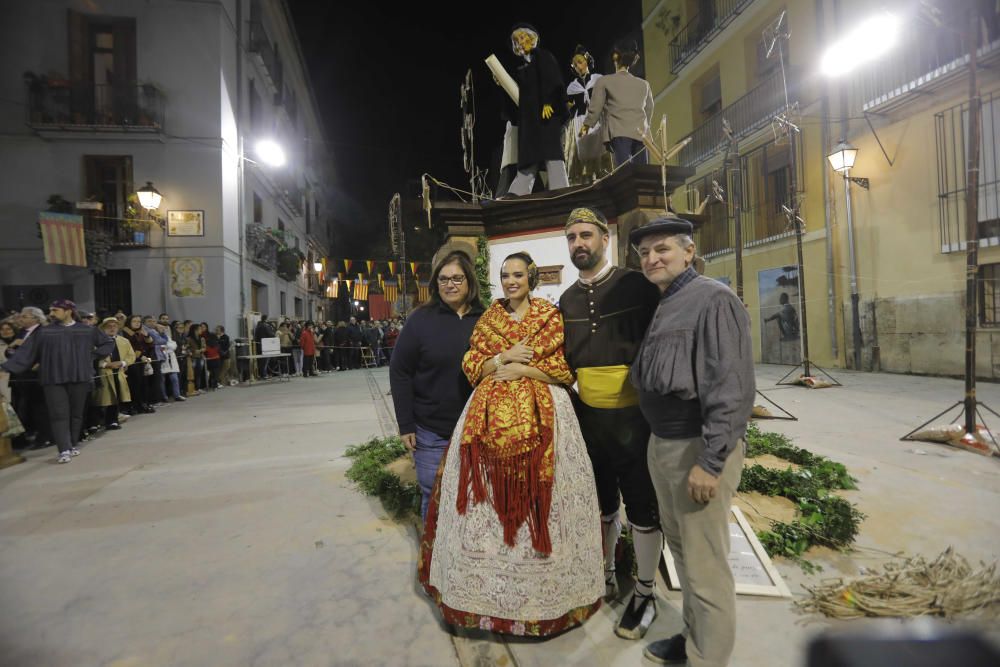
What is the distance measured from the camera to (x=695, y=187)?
17.4 metres

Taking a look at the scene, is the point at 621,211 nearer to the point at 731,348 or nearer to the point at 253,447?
the point at 731,348

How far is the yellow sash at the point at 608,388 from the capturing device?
2295 millimetres

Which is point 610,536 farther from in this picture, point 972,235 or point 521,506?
point 972,235

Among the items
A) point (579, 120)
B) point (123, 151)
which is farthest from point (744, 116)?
point (123, 151)

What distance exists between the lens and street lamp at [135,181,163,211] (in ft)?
43.7

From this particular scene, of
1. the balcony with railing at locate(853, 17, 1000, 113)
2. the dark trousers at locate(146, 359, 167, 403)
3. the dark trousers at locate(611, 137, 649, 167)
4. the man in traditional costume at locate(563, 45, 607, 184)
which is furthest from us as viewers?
the dark trousers at locate(146, 359, 167, 403)

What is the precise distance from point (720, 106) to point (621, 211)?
1494cm

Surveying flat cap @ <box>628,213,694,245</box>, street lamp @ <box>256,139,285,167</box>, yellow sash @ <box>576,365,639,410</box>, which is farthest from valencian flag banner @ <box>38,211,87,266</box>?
flat cap @ <box>628,213,694,245</box>

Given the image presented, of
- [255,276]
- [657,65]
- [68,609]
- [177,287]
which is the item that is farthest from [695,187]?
[68,609]

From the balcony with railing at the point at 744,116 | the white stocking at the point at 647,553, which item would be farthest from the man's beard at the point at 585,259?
the balcony with railing at the point at 744,116

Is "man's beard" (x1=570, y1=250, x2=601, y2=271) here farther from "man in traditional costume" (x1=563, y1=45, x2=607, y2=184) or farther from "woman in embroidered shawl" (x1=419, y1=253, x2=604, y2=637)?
"man in traditional costume" (x1=563, y1=45, x2=607, y2=184)

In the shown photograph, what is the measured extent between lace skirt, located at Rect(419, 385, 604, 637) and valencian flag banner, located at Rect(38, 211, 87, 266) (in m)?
14.7

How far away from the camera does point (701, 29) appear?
16281 mm

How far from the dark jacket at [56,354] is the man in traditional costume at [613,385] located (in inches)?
248
